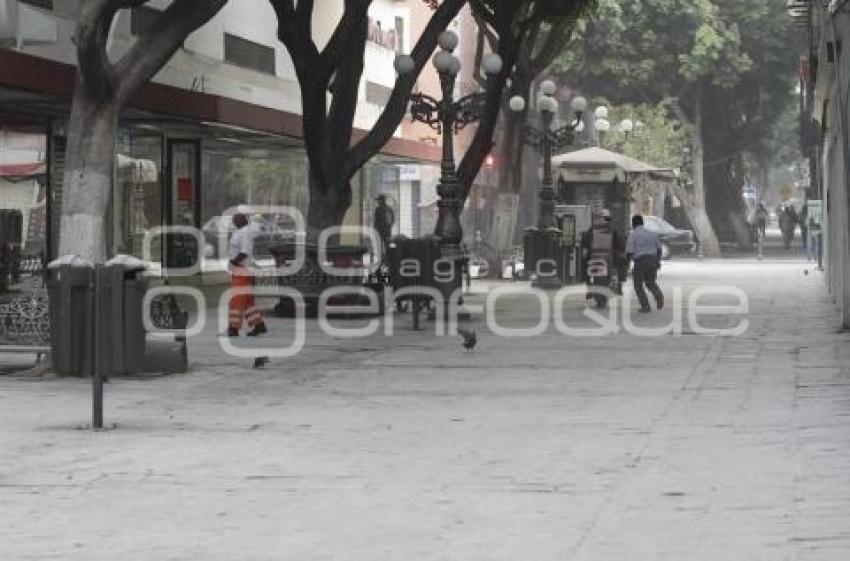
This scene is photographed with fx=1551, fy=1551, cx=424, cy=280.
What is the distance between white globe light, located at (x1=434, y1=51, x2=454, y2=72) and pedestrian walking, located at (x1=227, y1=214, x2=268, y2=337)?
17.5 feet

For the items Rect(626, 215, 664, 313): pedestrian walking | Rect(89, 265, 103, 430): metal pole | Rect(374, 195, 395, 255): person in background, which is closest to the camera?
Rect(89, 265, 103, 430): metal pole

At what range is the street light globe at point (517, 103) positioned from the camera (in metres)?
34.3

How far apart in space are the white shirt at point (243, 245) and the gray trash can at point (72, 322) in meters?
6.45

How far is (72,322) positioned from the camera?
1255 cm

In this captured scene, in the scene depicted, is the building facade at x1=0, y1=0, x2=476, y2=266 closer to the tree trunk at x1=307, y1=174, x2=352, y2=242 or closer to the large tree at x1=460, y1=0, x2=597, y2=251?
the large tree at x1=460, y1=0, x2=597, y2=251

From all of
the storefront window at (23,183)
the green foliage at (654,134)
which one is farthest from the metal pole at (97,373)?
the green foliage at (654,134)

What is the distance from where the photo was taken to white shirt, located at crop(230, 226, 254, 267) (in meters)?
19.4

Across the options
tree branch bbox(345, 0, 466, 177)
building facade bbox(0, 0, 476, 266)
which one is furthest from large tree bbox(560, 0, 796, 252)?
tree branch bbox(345, 0, 466, 177)

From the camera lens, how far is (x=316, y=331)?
69.1ft

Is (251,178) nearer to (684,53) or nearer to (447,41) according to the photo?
(447,41)

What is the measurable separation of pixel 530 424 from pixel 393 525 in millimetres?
3965

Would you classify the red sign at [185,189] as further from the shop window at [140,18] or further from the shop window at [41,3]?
the shop window at [41,3]

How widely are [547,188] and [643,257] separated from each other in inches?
406

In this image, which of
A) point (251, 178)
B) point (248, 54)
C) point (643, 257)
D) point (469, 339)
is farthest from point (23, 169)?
→ point (251, 178)
